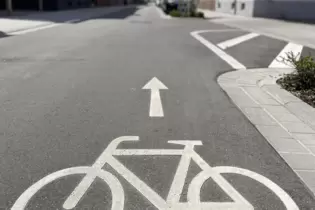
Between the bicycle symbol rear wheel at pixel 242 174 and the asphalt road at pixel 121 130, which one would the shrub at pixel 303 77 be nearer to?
the asphalt road at pixel 121 130

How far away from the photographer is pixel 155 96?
6.65 m

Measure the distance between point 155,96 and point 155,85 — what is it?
2.83 feet

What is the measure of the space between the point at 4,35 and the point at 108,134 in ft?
46.3

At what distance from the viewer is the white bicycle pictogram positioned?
3143 mm

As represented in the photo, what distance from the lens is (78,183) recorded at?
3477 mm

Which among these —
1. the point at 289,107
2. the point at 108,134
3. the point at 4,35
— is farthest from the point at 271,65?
the point at 4,35

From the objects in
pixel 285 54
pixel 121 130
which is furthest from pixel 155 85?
pixel 285 54

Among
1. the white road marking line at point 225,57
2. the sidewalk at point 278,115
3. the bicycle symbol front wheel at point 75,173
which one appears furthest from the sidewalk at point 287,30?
the bicycle symbol front wheel at point 75,173

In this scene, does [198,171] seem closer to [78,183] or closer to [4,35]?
[78,183]

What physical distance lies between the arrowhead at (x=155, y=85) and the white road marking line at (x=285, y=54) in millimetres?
3359

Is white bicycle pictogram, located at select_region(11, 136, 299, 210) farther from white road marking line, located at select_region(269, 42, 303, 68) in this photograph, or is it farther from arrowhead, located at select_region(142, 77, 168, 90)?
white road marking line, located at select_region(269, 42, 303, 68)

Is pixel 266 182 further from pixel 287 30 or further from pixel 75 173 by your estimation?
pixel 287 30

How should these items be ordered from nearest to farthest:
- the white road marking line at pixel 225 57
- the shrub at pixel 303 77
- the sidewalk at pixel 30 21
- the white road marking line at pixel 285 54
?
the shrub at pixel 303 77 → the white road marking line at pixel 225 57 → the white road marking line at pixel 285 54 → the sidewalk at pixel 30 21

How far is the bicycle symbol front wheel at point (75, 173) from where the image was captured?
312cm
